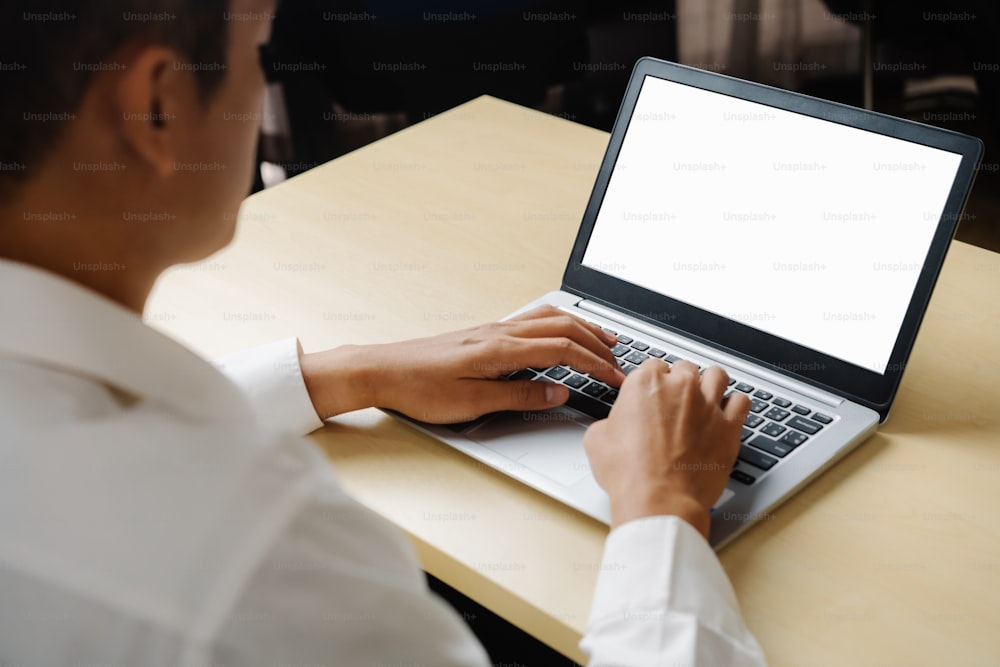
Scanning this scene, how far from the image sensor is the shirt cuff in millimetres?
941

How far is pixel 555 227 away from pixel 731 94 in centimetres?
34

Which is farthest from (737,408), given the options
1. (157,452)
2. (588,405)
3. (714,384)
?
(157,452)

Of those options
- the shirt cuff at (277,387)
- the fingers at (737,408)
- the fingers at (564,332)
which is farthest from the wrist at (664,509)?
the shirt cuff at (277,387)

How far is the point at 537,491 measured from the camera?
85 cm

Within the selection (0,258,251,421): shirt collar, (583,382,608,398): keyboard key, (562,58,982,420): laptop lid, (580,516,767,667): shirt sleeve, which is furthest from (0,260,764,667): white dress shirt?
(562,58,982,420): laptop lid

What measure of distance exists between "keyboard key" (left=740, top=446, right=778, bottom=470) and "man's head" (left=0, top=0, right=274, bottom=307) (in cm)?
49

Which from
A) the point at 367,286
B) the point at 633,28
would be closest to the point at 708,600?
the point at 367,286

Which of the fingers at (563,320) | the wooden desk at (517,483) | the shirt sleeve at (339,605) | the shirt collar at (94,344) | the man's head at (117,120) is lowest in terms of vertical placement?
the wooden desk at (517,483)

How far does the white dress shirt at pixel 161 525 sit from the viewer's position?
0.46 meters

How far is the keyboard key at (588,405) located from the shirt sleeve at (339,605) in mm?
354

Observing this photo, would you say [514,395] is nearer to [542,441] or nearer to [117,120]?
[542,441]

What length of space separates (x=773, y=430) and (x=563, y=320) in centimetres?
22

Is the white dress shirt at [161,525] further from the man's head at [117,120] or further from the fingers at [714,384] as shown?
the fingers at [714,384]

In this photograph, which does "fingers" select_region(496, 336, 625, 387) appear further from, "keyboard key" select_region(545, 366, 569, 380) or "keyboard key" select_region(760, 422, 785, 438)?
"keyboard key" select_region(760, 422, 785, 438)
